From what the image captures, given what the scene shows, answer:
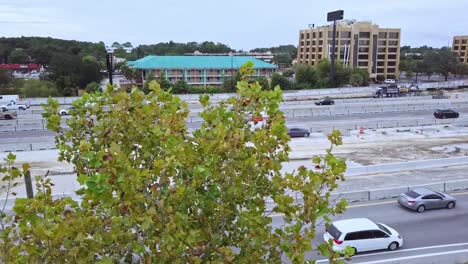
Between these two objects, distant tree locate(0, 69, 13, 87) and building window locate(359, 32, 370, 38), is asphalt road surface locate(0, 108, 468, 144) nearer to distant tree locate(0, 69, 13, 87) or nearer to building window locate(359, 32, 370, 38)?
distant tree locate(0, 69, 13, 87)

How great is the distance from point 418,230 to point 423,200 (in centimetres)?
190

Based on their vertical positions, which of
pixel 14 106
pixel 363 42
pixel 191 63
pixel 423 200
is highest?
pixel 363 42

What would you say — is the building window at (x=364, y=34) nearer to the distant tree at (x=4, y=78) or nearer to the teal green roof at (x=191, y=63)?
the teal green roof at (x=191, y=63)

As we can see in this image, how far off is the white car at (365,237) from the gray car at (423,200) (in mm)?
3430

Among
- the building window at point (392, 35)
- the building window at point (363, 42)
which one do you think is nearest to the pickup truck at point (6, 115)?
the building window at point (363, 42)

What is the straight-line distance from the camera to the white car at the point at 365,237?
13.3 metres

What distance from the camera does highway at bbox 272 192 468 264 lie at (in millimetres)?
13305

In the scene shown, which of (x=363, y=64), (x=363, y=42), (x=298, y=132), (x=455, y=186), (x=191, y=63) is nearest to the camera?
(x=455, y=186)

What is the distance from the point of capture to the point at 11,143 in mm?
29938

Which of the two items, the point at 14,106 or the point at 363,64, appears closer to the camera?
the point at 14,106

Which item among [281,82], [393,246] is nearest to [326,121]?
[393,246]

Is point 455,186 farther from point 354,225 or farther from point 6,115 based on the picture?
point 6,115

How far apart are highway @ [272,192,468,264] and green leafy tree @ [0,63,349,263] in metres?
8.60

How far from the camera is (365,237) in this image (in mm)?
13500
